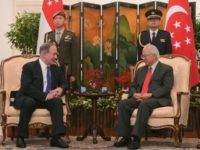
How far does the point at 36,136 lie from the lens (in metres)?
7.06

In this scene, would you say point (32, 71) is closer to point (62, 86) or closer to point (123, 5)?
point (62, 86)

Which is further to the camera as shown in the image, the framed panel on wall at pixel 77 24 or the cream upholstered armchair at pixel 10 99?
the framed panel on wall at pixel 77 24

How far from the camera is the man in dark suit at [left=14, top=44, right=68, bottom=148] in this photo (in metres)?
5.89

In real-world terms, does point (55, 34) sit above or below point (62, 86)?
above

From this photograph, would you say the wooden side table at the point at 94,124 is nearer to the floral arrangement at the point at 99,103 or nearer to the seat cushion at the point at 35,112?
the seat cushion at the point at 35,112

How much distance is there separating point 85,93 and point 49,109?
2.16ft

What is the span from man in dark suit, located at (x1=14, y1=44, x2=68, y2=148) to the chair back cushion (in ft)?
1.82

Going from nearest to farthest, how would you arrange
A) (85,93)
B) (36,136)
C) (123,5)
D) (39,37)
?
1. (85,93)
2. (36,136)
3. (39,37)
4. (123,5)

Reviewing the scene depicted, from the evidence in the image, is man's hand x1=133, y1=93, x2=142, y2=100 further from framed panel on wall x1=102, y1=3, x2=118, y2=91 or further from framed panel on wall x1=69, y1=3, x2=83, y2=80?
framed panel on wall x1=69, y1=3, x2=83, y2=80

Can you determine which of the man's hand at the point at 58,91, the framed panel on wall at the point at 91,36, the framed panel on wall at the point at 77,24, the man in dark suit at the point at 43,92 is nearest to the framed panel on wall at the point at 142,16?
the framed panel on wall at the point at 91,36

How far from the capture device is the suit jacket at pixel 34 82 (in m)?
6.02

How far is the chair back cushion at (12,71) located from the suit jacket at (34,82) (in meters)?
0.53

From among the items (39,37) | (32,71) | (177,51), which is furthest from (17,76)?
(177,51)

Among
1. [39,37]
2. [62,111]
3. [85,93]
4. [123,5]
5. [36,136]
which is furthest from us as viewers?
[123,5]
